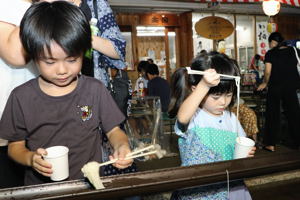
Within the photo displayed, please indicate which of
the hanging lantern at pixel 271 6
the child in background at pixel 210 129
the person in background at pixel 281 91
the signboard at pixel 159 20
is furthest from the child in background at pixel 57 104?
the signboard at pixel 159 20

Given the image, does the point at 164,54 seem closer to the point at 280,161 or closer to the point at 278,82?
the point at 278,82

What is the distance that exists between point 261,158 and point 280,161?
0.09 metres

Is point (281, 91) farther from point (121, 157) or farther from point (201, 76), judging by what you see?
point (121, 157)

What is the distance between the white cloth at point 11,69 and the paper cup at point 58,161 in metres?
0.50

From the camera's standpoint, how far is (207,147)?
6.44 feet

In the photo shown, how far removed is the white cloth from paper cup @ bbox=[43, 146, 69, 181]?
502 mm

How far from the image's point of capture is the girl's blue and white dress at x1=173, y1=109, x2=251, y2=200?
1.92 metres

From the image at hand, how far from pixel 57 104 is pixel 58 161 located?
390 mm

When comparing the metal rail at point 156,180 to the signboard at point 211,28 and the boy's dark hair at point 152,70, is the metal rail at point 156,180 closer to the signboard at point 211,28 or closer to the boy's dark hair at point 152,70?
the boy's dark hair at point 152,70

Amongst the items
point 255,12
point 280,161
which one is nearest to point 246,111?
point 280,161

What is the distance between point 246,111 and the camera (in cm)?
584

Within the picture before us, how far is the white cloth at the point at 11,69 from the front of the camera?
5.06 feet

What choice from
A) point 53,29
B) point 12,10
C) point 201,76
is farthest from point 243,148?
point 12,10

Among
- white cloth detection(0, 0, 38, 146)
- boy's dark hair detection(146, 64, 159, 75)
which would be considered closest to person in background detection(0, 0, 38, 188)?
white cloth detection(0, 0, 38, 146)
